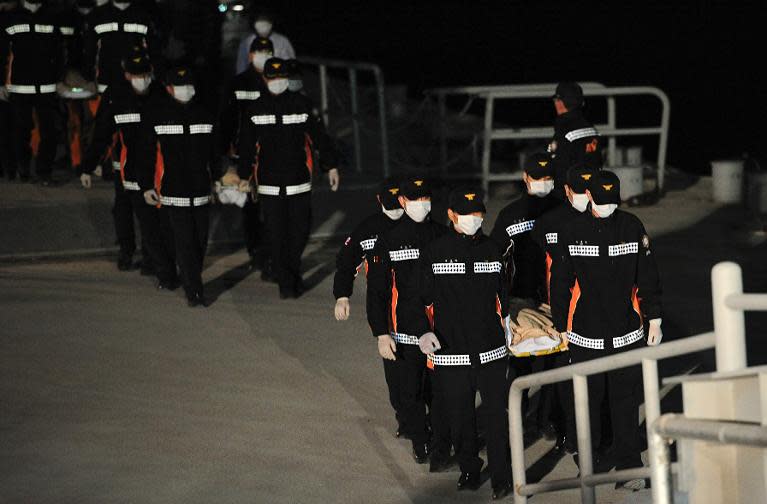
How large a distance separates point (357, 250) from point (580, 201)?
127cm

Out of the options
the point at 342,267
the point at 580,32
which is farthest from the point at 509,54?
the point at 342,267

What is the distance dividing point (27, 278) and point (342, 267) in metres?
4.54

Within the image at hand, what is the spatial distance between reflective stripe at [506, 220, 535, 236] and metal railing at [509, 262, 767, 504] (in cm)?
186

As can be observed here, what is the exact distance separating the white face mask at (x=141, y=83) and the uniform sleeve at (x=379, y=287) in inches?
156

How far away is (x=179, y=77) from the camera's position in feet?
36.6

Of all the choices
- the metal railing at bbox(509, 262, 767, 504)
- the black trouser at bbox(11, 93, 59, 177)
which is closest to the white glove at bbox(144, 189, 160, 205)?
the black trouser at bbox(11, 93, 59, 177)

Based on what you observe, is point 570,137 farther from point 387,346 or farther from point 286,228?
point 387,346

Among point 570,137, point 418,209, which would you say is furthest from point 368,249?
point 570,137

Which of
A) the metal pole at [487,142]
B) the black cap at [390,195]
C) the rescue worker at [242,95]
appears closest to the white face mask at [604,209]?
the black cap at [390,195]

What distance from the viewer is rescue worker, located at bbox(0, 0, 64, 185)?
1404 cm

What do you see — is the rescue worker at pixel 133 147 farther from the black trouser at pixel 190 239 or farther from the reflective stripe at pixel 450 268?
the reflective stripe at pixel 450 268

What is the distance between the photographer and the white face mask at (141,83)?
38.8 feet

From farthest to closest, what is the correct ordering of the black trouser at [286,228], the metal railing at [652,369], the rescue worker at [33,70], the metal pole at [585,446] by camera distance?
the rescue worker at [33,70], the black trouser at [286,228], the metal pole at [585,446], the metal railing at [652,369]

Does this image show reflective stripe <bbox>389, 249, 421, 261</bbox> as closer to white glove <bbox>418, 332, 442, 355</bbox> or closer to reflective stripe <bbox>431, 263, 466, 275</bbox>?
reflective stripe <bbox>431, 263, 466, 275</bbox>
